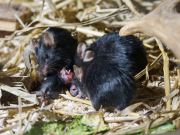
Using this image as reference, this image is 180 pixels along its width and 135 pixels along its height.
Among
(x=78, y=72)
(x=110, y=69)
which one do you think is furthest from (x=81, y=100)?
(x=110, y=69)

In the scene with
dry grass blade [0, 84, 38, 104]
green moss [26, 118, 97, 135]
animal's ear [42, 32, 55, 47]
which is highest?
animal's ear [42, 32, 55, 47]

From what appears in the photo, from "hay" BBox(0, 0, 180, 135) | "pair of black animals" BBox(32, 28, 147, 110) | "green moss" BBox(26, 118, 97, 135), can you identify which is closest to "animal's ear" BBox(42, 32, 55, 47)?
"pair of black animals" BBox(32, 28, 147, 110)

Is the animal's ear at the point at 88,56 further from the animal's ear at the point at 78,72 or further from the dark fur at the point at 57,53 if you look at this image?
the dark fur at the point at 57,53

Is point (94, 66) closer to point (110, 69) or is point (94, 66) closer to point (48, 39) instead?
point (110, 69)

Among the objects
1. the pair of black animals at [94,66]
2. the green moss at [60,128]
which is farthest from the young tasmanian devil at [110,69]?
the green moss at [60,128]

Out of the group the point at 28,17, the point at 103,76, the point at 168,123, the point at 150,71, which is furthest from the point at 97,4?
the point at 168,123

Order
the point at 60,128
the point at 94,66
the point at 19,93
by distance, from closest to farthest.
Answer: the point at 60,128 → the point at 94,66 → the point at 19,93

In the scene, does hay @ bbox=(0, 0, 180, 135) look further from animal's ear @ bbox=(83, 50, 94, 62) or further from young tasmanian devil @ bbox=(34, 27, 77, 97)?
animal's ear @ bbox=(83, 50, 94, 62)

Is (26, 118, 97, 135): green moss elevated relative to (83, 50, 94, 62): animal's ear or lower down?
lower down
